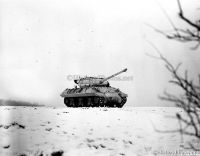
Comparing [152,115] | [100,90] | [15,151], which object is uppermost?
[100,90]

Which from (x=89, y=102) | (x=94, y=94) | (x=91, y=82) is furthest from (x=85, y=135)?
(x=91, y=82)

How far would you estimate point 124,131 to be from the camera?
13.5 meters

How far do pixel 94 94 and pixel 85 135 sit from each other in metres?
12.2

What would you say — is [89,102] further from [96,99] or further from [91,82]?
[91,82]

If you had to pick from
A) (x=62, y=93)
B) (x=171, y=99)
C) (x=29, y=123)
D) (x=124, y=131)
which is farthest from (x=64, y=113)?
(x=171, y=99)

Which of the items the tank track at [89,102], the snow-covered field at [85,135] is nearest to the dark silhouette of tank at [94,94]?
the tank track at [89,102]

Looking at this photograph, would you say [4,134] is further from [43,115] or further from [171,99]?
[171,99]

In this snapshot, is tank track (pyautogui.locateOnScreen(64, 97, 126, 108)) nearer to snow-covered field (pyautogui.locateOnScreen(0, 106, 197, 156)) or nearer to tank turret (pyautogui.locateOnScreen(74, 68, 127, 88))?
tank turret (pyautogui.locateOnScreen(74, 68, 127, 88))

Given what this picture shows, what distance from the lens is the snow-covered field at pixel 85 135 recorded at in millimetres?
11766

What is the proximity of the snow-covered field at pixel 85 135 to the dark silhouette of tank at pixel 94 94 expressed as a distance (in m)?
9.33

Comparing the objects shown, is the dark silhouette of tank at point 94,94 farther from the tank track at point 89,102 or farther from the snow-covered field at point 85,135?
the snow-covered field at point 85,135

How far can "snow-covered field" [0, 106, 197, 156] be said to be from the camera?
1177 cm

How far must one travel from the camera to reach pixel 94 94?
82.6ft

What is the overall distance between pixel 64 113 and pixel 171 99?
13945 millimetres
